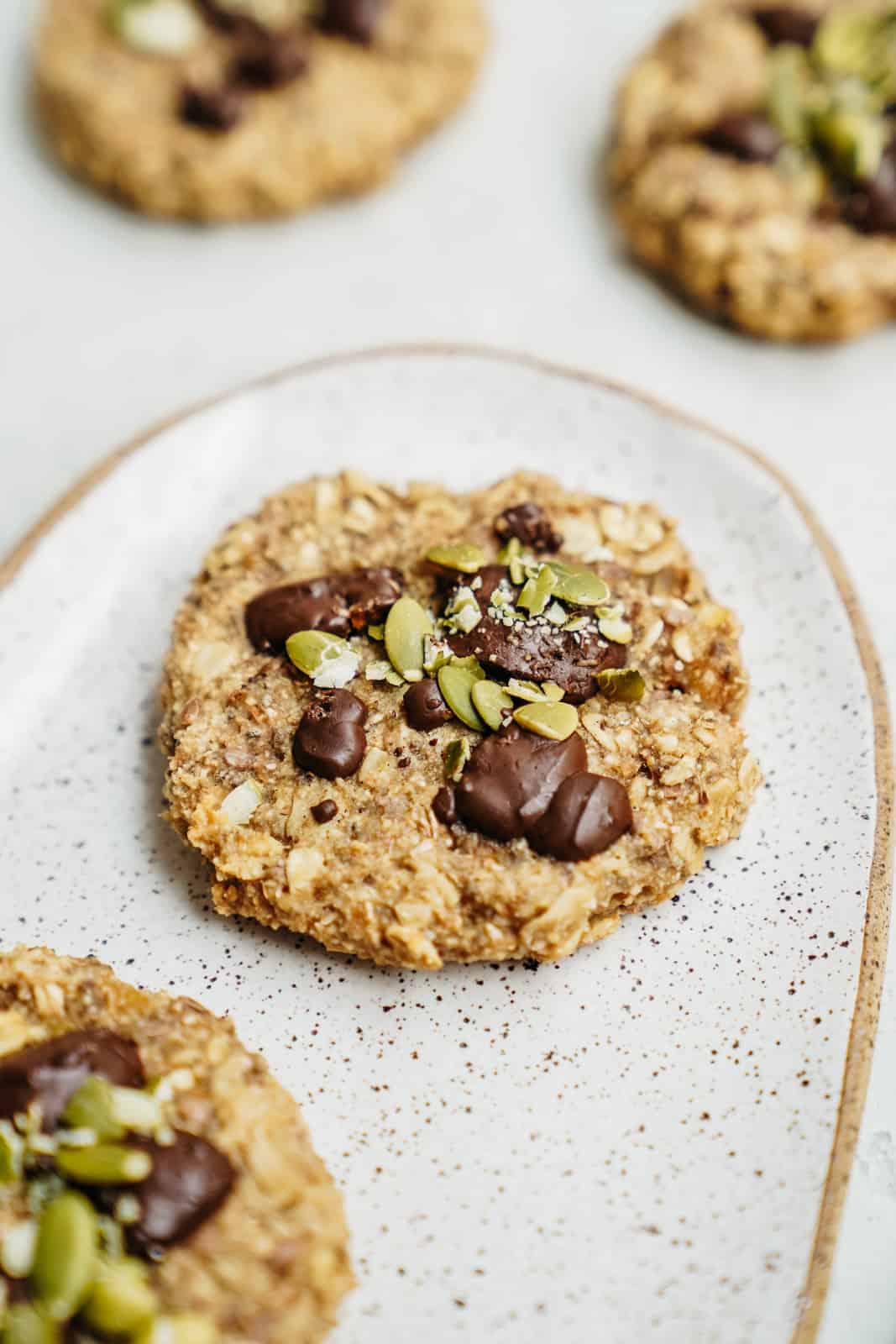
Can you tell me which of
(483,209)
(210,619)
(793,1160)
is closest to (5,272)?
(483,209)

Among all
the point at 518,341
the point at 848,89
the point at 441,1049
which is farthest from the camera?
the point at 518,341

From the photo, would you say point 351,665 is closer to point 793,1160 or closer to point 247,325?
point 793,1160

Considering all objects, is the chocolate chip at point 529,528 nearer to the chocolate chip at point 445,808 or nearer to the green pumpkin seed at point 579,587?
the green pumpkin seed at point 579,587

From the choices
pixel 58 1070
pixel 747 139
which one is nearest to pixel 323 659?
pixel 58 1070

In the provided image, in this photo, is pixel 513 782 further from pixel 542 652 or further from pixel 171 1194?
pixel 171 1194

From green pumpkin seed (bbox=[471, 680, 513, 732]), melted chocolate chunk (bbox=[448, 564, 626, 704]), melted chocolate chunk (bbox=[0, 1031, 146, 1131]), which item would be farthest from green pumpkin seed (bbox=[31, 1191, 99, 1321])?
melted chocolate chunk (bbox=[448, 564, 626, 704])

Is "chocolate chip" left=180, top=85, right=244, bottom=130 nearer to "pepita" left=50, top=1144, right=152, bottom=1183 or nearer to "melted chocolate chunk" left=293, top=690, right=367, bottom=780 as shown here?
"melted chocolate chunk" left=293, top=690, right=367, bottom=780

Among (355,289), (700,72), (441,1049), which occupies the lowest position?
(441,1049)
